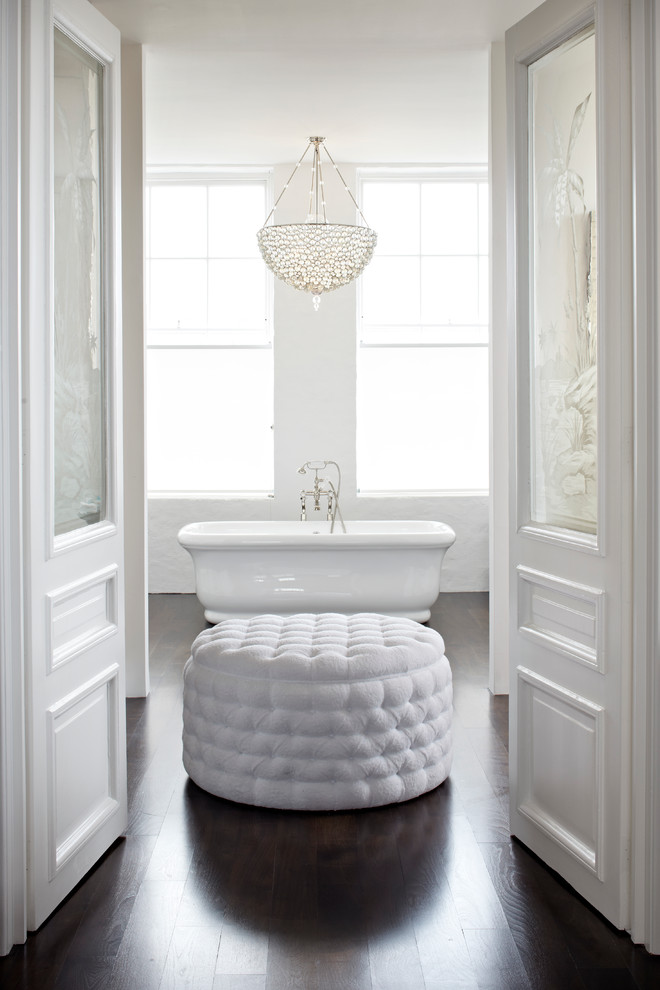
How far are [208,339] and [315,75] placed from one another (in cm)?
266

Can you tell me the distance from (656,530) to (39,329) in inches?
64.0

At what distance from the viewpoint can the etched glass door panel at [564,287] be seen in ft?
7.88

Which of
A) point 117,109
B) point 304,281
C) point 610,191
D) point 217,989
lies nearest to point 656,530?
point 610,191

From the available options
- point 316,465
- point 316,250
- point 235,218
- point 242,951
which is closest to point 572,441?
point 242,951

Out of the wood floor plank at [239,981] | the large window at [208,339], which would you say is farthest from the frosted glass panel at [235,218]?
the wood floor plank at [239,981]

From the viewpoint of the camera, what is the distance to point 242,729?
297 centimetres

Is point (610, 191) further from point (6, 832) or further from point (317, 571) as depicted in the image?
point (317, 571)

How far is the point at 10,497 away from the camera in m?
2.13

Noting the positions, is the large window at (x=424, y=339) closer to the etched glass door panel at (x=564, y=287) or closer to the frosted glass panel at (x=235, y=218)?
the frosted glass panel at (x=235, y=218)

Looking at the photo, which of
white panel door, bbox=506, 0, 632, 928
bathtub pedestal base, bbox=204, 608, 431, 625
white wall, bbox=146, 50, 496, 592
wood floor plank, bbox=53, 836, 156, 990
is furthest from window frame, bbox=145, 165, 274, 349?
wood floor plank, bbox=53, 836, 156, 990

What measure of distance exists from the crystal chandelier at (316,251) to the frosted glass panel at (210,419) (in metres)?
1.88

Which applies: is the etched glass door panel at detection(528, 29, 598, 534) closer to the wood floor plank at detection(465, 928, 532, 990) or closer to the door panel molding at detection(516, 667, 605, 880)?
the door panel molding at detection(516, 667, 605, 880)

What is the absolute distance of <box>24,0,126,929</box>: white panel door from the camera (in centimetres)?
222

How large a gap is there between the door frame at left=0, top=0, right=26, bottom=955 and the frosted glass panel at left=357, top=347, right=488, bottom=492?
4990 mm
